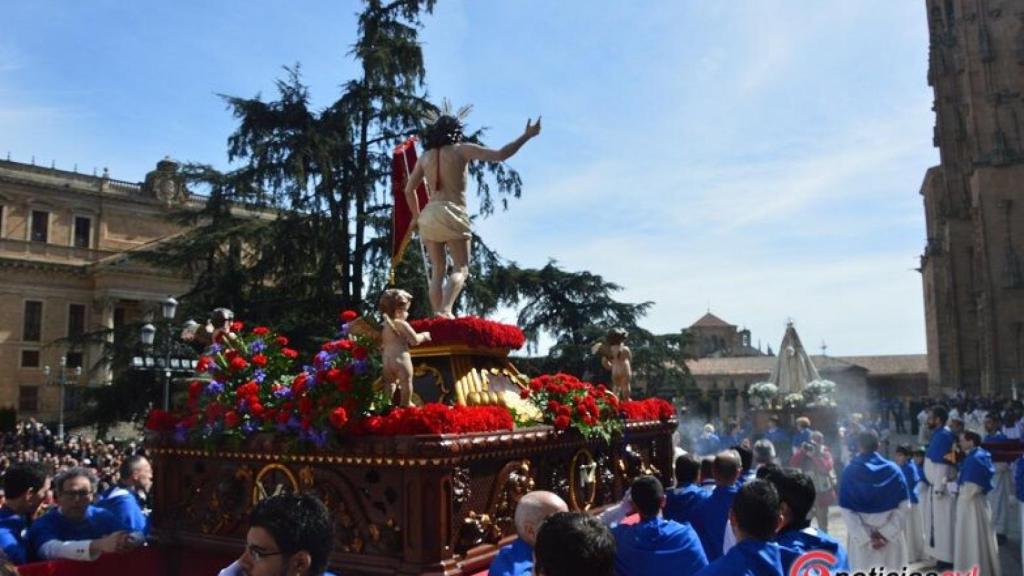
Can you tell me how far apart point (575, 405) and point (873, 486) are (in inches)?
146

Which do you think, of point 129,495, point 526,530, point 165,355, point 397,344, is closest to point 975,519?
point 397,344

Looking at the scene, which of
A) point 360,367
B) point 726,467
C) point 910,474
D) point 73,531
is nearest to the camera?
point 73,531

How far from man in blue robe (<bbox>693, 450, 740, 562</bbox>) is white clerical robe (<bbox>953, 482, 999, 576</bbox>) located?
6.03m

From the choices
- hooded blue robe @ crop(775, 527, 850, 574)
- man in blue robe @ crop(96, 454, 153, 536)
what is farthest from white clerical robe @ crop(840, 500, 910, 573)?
man in blue robe @ crop(96, 454, 153, 536)

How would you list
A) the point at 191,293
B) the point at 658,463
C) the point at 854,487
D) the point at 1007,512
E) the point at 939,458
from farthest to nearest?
the point at 191,293
the point at 1007,512
the point at 939,458
the point at 658,463
the point at 854,487

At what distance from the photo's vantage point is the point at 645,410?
977 centimetres

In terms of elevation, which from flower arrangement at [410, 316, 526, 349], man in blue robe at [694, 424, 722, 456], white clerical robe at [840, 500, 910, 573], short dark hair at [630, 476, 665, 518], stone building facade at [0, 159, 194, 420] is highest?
stone building facade at [0, 159, 194, 420]

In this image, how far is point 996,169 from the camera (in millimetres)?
45281

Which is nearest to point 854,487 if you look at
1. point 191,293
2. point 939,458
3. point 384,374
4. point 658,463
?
point 658,463

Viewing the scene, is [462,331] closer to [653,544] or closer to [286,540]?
[653,544]

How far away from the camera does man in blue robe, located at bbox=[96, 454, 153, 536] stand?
6.17m

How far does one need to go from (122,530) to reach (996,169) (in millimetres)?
51009

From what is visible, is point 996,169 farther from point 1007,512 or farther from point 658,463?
point 658,463

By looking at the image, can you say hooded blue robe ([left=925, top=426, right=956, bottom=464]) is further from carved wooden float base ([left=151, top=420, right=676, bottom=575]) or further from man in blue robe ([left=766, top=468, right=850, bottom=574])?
man in blue robe ([left=766, top=468, right=850, bottom=574])
